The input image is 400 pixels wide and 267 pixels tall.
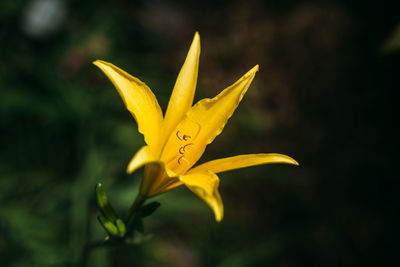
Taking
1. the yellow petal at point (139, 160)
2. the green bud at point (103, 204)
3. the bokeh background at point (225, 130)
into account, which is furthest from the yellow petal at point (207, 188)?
the bokeh background at point (225, 130)

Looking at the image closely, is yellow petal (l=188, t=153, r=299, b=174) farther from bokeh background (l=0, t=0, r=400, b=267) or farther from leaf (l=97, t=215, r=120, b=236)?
bokeh background (l=0, t=0, r=400, b=267)

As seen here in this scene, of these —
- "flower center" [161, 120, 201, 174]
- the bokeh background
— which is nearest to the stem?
"flower center" [161, 120, 201, 174]

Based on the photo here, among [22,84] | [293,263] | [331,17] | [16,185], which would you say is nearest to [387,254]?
[293,263]

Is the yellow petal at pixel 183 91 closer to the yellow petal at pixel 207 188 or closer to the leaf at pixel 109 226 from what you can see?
the yellow petal at pixel 207 188

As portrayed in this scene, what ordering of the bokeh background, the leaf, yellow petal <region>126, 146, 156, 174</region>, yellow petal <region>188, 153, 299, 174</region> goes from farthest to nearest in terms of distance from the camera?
the bokeh background < the leaf < yellow petal <region>188, 153, 299, 174</region> < yellow petal <region>126, 146, 156, 174</region>

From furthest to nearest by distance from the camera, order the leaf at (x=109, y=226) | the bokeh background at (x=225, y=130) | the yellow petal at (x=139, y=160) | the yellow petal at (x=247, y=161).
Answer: the bokeh background at (x=225, y=130)
the leaf at (x=109, y=226)
the yellow petal at (x=247, y=161)
the yellow petal at (x=139, y=160)

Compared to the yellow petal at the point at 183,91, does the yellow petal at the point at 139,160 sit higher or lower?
lower

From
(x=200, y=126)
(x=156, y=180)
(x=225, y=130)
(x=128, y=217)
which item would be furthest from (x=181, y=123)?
(x=225, y=130)
